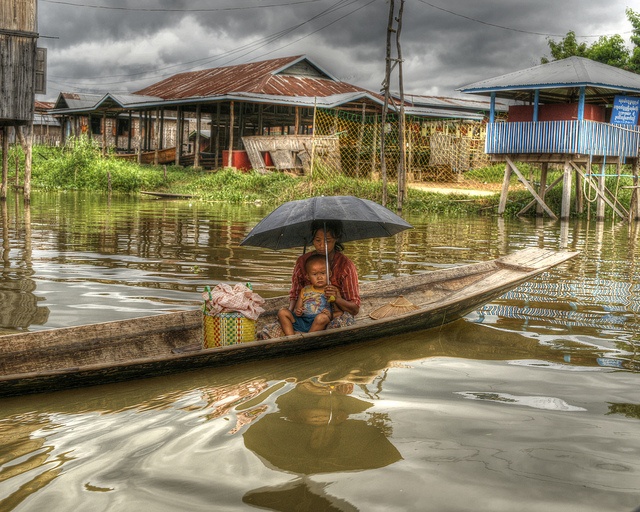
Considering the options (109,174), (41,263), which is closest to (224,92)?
(109,174)

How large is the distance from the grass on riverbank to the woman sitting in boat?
15704 millimetres

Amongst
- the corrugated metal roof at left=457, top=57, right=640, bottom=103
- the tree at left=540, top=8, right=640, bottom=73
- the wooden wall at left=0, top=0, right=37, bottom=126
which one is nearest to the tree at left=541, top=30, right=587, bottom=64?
the tree at left=540, top=8, right=640, bottom=73

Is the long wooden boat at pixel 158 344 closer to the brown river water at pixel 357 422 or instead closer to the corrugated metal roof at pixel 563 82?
the brown river water at pixel 357 422

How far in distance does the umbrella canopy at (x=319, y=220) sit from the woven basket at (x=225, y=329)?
61cm

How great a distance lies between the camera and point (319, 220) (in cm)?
551

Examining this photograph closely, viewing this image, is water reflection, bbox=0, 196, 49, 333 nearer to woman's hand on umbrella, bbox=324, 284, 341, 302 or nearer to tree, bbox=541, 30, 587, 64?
woman's hand on umbrella, bbox=324, 284, 341, 302

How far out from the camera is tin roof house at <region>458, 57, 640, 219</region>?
19.6 meters

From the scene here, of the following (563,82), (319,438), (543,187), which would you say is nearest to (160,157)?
(543,187)

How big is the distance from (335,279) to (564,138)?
51.4 ft

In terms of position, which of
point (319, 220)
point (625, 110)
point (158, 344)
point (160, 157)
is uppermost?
point (625, 110)

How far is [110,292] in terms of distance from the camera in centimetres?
799

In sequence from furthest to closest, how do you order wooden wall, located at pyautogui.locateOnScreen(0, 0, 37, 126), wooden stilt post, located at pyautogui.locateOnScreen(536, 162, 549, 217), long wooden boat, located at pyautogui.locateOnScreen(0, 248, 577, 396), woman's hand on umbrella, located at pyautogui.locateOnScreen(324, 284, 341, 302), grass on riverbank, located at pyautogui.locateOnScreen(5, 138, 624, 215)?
grass on riverbank, located at pyautogui.locateOnScreen(5, 138, 624, 215)
wooden stilt post, located at pyautogui.locateOnScreen(536, 162, 549, 217)
wooden wall, located at pyautogui.locateOnScreen(0, 0, 37, 126)
woman's hand on umbrella, located at pyautogui.locateOnScreen(324, 284, 341, 302)
long wooden boat, located at pyautogui.locateOnScreen(0, 248, 577, 396)

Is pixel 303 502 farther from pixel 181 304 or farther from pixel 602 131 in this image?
pixel 602 131

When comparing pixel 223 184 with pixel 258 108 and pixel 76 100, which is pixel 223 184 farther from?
pixel 76 100
